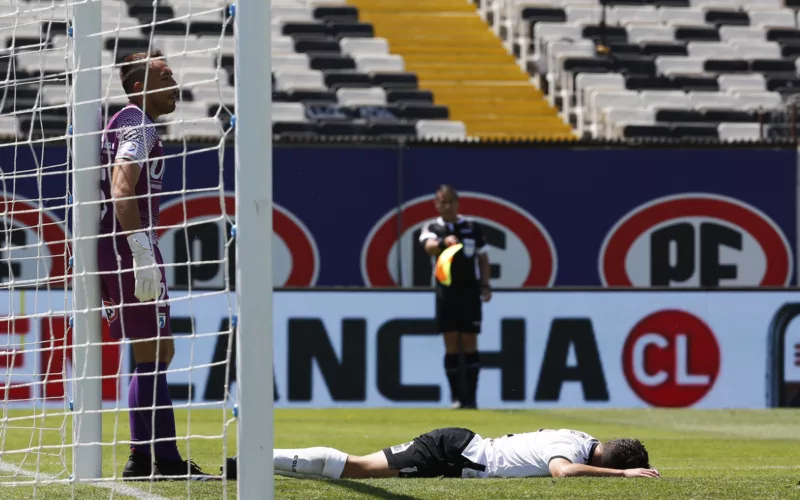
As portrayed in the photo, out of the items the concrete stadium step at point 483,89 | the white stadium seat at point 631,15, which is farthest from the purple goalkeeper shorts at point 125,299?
the white stadium seat at point 631,15

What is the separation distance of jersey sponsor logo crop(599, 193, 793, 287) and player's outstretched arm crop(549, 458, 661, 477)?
25.8 feet

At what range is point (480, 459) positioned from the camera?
20.4 ft

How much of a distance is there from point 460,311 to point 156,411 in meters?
6.21

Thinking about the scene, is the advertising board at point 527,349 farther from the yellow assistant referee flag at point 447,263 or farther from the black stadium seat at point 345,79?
the black stadium seat at point 345,79

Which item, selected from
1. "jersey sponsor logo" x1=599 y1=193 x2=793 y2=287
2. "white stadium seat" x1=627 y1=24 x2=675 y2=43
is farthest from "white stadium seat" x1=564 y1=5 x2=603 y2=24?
"jersey sponsor logo" x1=599 y1=193 x2=793 y2=287

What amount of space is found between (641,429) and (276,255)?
14.6 ft

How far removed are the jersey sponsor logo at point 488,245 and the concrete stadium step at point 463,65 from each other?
3797 mm

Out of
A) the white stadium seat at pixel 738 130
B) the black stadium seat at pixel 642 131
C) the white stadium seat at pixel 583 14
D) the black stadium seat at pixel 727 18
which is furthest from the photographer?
the black stadium seat at pixel 727 18

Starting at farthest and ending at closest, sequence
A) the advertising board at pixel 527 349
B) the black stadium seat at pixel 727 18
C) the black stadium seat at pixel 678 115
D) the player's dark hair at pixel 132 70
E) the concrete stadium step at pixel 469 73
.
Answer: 1. the black stadium seat at pixel 727 18
2. the concrete stadium step at pixel 469 73
3. the black stadium seat at pixel 678 115
4. the advertising board at pixel 527 349
5. the player's dark hair at pixel 132 70

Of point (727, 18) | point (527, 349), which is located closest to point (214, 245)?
point (527, 349)

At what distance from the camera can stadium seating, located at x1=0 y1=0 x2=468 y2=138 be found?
51.5ft

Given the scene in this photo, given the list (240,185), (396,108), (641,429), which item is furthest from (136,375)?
(396,108)

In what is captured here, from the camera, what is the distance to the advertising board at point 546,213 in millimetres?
13445

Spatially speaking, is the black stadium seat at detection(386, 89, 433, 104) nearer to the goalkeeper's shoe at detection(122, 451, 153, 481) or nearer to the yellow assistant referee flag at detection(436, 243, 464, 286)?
the yellow assistant referee flag at detection(436, 243, 464, 286)
